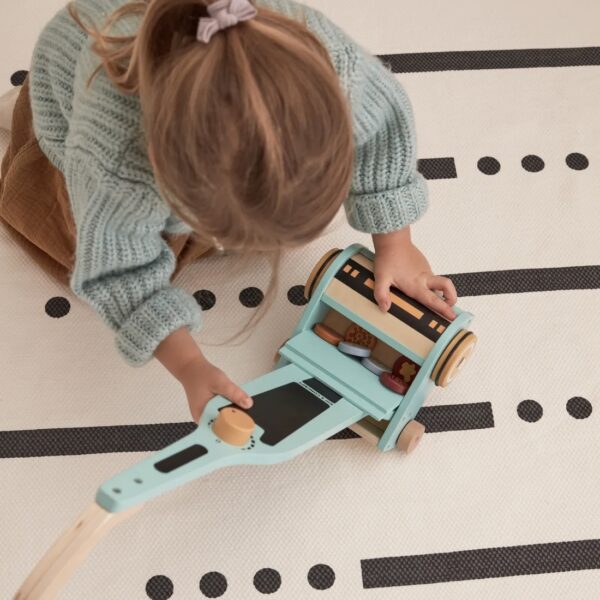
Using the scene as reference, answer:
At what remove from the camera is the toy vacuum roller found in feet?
2.35

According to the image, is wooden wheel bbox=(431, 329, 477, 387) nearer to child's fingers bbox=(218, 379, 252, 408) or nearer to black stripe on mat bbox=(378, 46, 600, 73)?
child's fingers bbox=(218, 379, 252, 408)

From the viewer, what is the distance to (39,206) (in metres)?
0.87

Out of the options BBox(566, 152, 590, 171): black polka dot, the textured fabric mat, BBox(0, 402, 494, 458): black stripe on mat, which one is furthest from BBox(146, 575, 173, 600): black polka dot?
BBox(566, 152, 590, 171): black polka dot

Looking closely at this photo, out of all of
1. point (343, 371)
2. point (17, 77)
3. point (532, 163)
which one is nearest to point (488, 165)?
point (532, 163)

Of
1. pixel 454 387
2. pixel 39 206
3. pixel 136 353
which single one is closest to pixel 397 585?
pixel 454 387

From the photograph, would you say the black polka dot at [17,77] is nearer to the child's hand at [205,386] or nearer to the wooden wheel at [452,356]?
the child's hand at [205,386]

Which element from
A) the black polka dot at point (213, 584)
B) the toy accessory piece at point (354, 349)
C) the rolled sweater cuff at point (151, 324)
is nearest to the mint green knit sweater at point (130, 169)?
the rolled sweater cuff at point (151, 324)

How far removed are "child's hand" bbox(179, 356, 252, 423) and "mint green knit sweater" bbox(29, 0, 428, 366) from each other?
0.04m

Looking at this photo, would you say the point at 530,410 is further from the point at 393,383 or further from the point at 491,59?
the point at 491,59

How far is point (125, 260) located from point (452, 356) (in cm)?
28

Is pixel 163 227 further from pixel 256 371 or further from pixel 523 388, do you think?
pixel 523 388

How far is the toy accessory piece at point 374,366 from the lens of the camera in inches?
31.8

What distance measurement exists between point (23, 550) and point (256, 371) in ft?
0.87

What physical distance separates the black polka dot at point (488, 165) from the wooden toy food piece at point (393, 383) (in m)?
0.29
